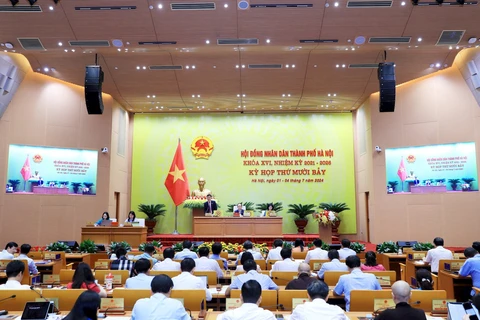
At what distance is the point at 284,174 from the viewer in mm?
15398

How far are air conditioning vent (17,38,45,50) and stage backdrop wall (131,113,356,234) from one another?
22.4 feet

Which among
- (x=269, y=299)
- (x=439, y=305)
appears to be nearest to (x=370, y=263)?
(x=439, y=305)

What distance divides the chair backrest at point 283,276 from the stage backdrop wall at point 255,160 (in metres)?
10.2

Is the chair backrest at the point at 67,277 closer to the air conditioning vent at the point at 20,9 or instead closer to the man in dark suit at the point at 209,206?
the air conditioning vent at the point at 20,9

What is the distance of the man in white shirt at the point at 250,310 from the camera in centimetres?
259

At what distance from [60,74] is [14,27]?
336 centimetres

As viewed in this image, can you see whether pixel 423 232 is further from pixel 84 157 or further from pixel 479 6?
pixel 84 157

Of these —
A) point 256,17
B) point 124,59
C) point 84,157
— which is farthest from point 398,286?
point 84,157

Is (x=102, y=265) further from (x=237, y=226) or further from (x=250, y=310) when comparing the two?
(x=237, y=226)

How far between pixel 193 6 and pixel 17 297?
5880 mm

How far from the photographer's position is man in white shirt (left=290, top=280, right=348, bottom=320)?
2.68 metres

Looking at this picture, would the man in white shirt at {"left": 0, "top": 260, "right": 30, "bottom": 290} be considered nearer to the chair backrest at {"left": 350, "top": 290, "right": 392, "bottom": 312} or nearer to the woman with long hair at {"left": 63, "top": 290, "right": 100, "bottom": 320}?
the woman with long hair at {"left": 63, "top": 290, "right": 100, "bottom": 320}

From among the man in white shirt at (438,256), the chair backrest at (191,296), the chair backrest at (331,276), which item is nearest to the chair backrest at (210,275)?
the chair backrest at (191,296)

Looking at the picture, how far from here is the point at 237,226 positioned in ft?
40.5
